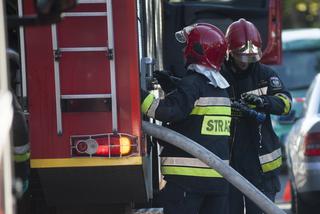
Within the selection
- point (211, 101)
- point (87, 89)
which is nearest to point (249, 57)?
point (211, 101)

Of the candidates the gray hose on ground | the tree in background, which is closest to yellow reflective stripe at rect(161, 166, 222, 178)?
the gray hose on ground

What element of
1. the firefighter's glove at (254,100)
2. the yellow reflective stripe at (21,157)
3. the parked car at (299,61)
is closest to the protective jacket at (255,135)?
the firefighter's glove at (254,100)

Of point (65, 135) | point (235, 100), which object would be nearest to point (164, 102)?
point (65, 135)

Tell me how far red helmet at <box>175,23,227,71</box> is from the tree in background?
21.0m

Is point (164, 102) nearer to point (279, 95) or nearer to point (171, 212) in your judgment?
point (171, 212)

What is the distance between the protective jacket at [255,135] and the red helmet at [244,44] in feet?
0.49

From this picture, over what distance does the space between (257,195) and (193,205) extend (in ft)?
1.31

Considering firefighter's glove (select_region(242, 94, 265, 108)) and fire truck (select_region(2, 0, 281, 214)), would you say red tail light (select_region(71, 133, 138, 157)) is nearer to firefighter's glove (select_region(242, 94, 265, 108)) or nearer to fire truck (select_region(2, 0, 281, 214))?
fire truck (select_region(2, 0, 281, 214))

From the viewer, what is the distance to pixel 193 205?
5.54 m

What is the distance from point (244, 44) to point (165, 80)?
913 mm

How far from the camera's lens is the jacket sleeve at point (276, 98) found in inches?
248

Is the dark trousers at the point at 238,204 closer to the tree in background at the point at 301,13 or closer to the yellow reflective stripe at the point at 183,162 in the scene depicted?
the yellow reflective stripe at the point at 183,162

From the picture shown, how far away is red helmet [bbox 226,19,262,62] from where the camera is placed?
6.30m

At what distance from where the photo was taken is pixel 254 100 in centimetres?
621
